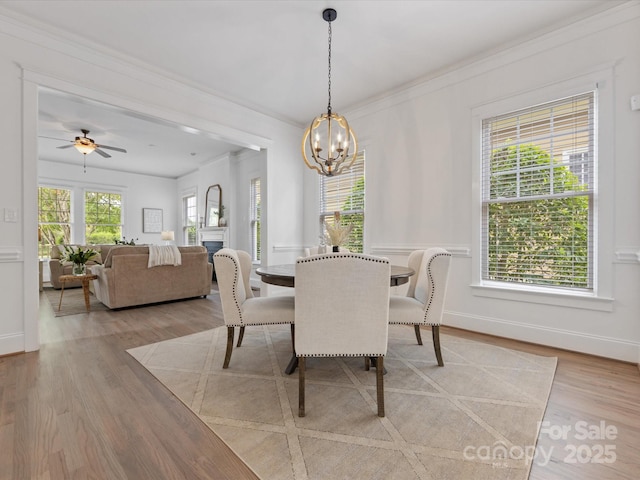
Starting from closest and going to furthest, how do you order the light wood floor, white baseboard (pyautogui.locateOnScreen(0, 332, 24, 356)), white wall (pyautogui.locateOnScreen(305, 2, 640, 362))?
1. the light wood floor
2. white wall (pyautogui.locateOnScreen(305, 2, 640, 362))
3. white baseboard (pyautogui.locateOnScreen(0, 332, 24, 356))

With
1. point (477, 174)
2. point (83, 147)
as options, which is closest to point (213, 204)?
point (83, 147)

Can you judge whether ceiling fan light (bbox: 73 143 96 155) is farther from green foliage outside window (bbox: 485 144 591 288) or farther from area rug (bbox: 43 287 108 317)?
green foliage outside window (bbox: 485 144 591 288)

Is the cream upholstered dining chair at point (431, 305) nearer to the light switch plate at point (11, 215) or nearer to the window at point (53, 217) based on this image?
the light switch plate at point (11, 215)

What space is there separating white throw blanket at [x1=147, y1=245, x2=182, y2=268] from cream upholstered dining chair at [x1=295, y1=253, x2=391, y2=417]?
3560mm

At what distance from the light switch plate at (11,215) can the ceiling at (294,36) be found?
117 cm

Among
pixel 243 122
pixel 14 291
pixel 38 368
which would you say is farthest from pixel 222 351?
pixel 243 122

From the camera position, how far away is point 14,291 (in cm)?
265

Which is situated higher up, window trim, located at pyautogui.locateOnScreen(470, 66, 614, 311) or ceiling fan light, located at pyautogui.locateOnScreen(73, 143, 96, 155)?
ceiling fan light, located at pyautogui.locateOnScreen(73, 143, 96, 155)

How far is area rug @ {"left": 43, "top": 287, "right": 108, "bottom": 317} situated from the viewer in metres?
4.16

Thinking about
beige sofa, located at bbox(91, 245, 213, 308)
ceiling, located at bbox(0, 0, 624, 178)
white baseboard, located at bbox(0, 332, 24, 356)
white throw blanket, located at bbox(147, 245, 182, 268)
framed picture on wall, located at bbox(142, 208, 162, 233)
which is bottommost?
white baseboard, located at bbox(0, 332, 24, 356)

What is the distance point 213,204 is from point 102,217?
10.9 ft

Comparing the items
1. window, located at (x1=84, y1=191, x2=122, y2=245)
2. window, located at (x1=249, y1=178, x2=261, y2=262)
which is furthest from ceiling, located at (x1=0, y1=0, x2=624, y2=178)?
window, located at (x1=84, y1=191, x2=122, y2=245)

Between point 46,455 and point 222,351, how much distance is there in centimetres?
134

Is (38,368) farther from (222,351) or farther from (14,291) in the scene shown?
(222,351)
